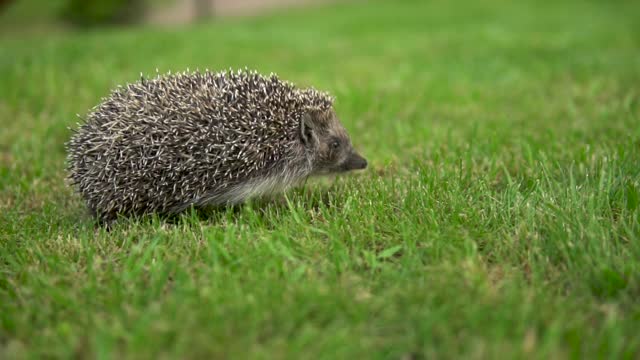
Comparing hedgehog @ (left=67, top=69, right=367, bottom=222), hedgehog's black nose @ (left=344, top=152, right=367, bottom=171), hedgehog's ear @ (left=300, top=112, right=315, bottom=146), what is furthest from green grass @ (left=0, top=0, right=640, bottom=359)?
hedgehog's ear @ (left=300, top=112, right=315, bottom=146)

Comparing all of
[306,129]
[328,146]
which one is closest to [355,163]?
[328,146]

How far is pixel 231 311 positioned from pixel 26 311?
1.25 m

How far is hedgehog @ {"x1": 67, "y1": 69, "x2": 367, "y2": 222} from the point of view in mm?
4973

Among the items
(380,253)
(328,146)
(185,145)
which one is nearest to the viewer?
(380,253)

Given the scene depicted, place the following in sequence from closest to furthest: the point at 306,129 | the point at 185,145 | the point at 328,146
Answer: the point at 185,145
the point at 306,129
the point at 328,146

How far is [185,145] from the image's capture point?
4973mm

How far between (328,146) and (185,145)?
154cm

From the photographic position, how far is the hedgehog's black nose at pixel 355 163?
19.0ft

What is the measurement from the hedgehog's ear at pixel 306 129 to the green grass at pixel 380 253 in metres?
0.54

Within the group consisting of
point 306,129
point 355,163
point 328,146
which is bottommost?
point 355,163

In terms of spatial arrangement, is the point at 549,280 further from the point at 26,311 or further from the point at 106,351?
the point at 26,311

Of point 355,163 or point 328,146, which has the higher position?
point 328,146

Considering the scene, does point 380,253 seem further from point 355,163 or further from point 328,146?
point 328,146

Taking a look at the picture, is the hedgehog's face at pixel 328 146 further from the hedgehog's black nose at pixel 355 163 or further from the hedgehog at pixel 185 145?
the hedgehog at pixel 185 145
